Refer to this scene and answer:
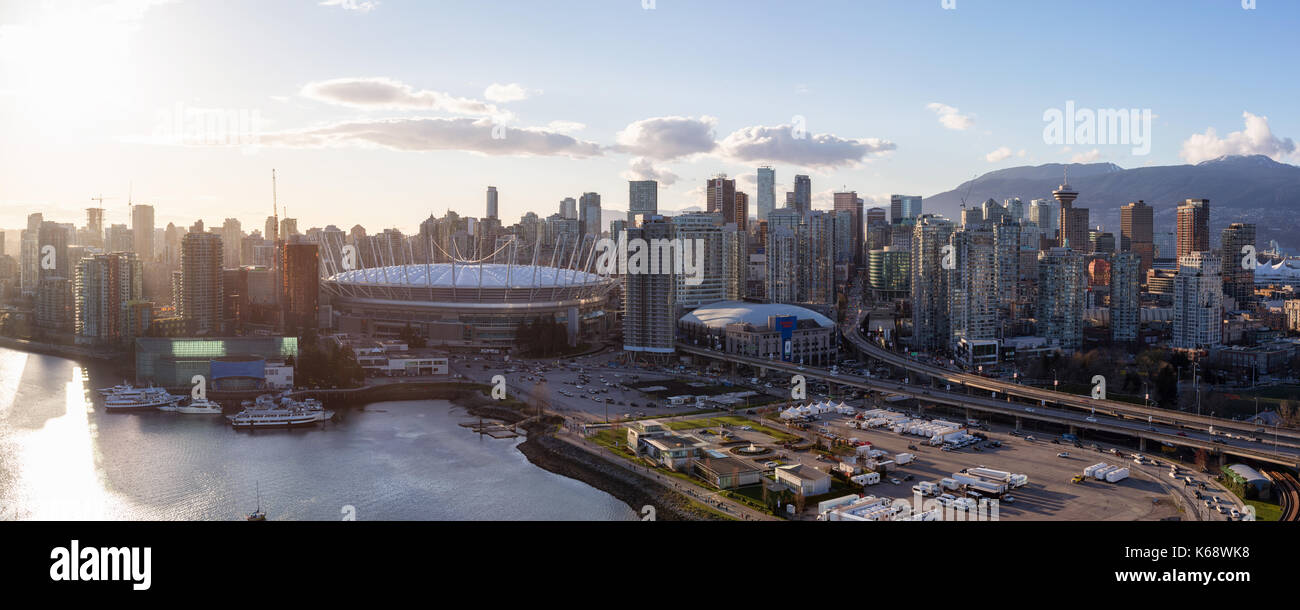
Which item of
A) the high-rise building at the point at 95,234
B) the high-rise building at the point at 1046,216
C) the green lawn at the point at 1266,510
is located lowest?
the green lawn at the point at 1266,510

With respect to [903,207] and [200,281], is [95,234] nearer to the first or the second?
[200,281]

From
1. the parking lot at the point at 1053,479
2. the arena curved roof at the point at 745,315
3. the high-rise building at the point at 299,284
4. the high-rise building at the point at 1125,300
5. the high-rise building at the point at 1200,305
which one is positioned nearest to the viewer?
the parking lot at the point at 1053,479

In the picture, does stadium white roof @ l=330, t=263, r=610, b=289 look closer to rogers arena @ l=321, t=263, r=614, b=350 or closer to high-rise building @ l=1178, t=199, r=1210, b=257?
rogers arena @ l=321, t=263, r=614, b=350

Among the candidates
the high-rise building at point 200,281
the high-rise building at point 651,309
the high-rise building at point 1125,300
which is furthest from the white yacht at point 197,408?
the high-rise building at point 1125,300

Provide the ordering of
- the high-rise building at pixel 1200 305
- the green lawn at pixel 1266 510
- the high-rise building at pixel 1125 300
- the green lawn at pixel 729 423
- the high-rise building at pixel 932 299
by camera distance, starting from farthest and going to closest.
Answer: the high-rise building at pixel 932 299, the high-rise building at pixel 1125 300, the high-rise building at pixel 1200 305, the green lawn at pixel 729 423, the green lawn at pixel 1266 510

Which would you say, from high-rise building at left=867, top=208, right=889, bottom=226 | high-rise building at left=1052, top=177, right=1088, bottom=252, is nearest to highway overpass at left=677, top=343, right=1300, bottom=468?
high-rise building at left=1052, top=177, right=1088, bottom=252

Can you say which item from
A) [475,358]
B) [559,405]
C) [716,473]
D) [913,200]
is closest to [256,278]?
[475,358]

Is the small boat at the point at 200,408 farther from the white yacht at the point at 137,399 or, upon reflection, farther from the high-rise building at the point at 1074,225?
the high-rise building at the point at 1074,225
